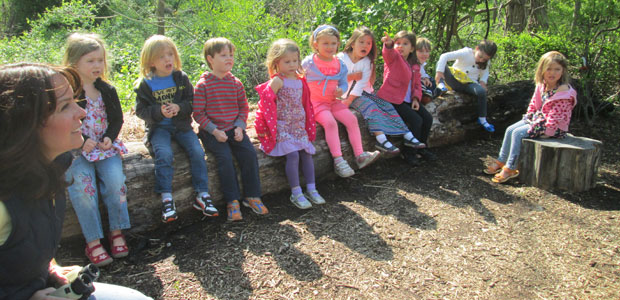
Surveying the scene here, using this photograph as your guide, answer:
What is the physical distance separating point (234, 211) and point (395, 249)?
53.5 inches

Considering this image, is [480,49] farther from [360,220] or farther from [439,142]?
[360,220]

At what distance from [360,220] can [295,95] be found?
133cm

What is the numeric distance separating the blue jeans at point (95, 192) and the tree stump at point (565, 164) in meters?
4.05

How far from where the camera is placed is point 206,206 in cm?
323

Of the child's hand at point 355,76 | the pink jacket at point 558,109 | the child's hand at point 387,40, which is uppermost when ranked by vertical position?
the child's hand at point 387,40

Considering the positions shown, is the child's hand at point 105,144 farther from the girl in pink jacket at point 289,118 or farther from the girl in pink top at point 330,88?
the girl in pink top at point 330,88

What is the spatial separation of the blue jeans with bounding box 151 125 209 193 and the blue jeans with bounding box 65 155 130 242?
0.89 feet

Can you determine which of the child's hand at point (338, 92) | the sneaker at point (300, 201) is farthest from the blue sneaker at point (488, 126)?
the sneaker at point (300, 201)

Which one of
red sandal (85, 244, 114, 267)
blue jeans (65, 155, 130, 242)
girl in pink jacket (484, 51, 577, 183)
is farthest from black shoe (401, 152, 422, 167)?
red sandal (85, 244, 114, 267)

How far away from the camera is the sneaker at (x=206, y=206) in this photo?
10.5ft

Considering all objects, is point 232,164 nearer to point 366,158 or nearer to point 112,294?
point 366,158

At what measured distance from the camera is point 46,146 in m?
1.50

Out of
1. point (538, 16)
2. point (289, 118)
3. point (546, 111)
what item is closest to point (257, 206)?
point (289, 118)

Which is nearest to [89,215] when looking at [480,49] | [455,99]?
[455,99]
